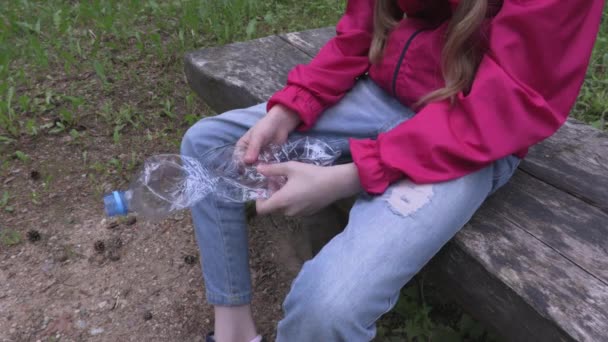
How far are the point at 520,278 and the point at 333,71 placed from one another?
78 cm

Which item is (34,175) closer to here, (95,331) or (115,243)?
(115,243)

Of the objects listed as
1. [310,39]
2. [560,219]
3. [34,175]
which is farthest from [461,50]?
[34,175]

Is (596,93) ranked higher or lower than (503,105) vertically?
lower

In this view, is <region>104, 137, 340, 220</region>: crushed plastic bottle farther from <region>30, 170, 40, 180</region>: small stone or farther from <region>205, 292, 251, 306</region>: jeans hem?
<region>30, 170, 40, 180</region>: small stone

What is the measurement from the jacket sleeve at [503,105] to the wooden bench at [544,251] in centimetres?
19

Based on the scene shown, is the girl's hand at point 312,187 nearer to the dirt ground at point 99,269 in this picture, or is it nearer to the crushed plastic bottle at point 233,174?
the crushed plastic bottle at point 233,174

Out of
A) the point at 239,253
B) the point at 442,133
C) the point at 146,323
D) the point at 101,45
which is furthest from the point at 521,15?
the point at 101,45

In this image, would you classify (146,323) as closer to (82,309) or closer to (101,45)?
(82,309)

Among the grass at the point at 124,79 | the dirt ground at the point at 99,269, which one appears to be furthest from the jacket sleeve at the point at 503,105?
the dirt ground at the point at 99,269

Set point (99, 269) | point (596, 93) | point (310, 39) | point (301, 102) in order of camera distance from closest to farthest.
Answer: point (301, 102) → point (99, 269) → point (310, 39) → point (596, 93)

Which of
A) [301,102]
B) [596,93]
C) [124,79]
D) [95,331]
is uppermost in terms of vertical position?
[301,102]

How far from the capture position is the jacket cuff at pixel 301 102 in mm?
1545

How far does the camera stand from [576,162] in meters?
1.57

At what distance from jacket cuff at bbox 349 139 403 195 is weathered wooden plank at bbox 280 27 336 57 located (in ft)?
3.40
